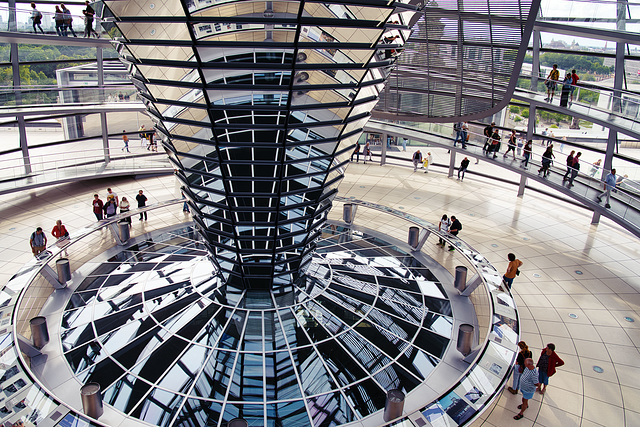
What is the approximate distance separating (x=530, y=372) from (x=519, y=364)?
0.49 metres

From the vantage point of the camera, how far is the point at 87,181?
1030 inches

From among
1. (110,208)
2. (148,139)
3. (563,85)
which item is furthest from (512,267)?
(148,139)

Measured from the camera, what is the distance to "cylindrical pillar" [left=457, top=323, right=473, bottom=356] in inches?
493

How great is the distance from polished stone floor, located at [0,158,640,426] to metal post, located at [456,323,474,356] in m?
1.38

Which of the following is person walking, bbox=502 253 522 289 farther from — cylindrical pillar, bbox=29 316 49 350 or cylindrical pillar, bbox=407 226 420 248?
cylindrical pillar, bbox=29 316 49 350

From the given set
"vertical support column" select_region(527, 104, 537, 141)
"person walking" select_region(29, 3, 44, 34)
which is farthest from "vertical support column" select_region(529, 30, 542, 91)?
"person walking" select_region(29, 3, 44, 34)

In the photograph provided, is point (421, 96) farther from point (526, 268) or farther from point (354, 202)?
point (526, 268)

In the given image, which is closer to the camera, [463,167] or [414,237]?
[414,237]

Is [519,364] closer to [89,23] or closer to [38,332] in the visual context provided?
[38,332]

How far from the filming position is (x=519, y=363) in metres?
11.6

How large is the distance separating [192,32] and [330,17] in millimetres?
2878

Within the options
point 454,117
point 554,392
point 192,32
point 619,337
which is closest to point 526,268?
point 619,337

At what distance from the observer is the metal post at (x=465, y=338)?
12.5 metres

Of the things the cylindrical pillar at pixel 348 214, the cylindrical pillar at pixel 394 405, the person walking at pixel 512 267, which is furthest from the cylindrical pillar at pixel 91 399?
the cylindrical pillar at pixel 348 214
